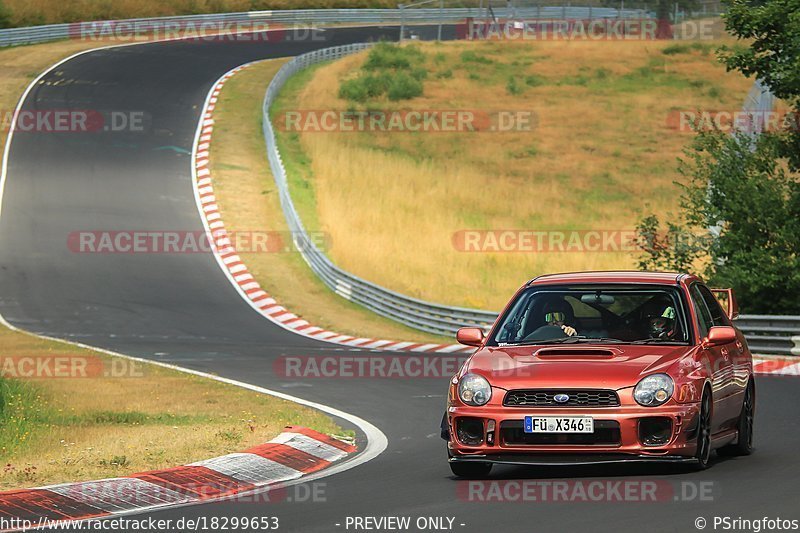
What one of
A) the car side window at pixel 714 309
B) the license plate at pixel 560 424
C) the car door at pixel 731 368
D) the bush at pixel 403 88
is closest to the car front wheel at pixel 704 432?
the car door at pixel 731 368

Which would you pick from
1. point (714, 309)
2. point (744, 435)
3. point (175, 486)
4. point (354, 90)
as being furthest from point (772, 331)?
point (354, 90)

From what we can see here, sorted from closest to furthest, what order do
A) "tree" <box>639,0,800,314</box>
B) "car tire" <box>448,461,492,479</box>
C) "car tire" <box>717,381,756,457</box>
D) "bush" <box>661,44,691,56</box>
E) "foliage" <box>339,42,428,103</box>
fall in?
"car tire" <box>448,461,492,479</box>, "car tire" <box>717,381,756,457</box>, "tree" <box>639,0,800,314</box>, "foliage" <box>339,42,428,103</box>, "bush" <box>661,44,691,56</box>

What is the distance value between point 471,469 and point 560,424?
3.14ft

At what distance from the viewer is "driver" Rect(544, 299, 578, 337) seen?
10898 millimetres

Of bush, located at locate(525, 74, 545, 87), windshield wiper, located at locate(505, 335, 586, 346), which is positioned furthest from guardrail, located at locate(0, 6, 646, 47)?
windshield wiper, located at locate(505, 335, 586, 346)

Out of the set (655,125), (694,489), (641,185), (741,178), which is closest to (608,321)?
(694,489)

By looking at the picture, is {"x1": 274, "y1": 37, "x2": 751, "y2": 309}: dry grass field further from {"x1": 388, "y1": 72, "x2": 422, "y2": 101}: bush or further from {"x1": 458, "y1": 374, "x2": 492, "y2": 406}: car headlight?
{"x1": 458, "y1": 374, "x2": 492, "y2": 406}: car headlight

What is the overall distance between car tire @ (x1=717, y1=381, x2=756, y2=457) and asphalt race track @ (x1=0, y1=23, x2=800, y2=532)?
176mm

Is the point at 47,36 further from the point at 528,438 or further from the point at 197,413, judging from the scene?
the point at 528,438

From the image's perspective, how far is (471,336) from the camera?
10766mm

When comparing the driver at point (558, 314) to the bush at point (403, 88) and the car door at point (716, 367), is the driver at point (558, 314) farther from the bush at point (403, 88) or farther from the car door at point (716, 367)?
the bush at point (403, 88)

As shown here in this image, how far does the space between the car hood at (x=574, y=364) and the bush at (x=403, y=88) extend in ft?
175

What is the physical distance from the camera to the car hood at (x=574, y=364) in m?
9.73

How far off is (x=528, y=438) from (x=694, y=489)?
1197 millimetres
